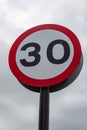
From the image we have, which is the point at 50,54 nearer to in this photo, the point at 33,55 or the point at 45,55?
the point at 45,55

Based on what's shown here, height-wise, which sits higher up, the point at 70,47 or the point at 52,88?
the point at 70,47

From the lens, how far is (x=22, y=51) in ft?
9.23

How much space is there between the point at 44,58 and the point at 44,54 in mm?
38

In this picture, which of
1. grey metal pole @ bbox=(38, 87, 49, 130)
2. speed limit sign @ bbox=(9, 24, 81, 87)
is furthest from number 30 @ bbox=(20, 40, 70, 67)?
grey metal pole @ bbox=(38, 87, 49, 130)

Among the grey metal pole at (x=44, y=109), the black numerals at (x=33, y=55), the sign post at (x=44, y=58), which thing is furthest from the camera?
the black numerals at (x=33, y=55)

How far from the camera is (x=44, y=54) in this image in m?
2.64

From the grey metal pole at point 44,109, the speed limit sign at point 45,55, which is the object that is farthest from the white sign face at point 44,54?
the grey metal pole at point 44,109

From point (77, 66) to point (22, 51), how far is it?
586 mm

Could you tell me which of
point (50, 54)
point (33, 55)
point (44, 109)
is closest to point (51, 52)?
point (50, 54)

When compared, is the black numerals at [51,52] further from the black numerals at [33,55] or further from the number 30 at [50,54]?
the black numerals at [33,55]

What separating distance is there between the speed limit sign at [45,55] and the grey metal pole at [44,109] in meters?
0.06

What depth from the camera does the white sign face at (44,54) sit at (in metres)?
2.59

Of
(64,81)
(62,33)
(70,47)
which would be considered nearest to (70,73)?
(64,81)

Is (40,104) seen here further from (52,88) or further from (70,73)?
(70,73)
